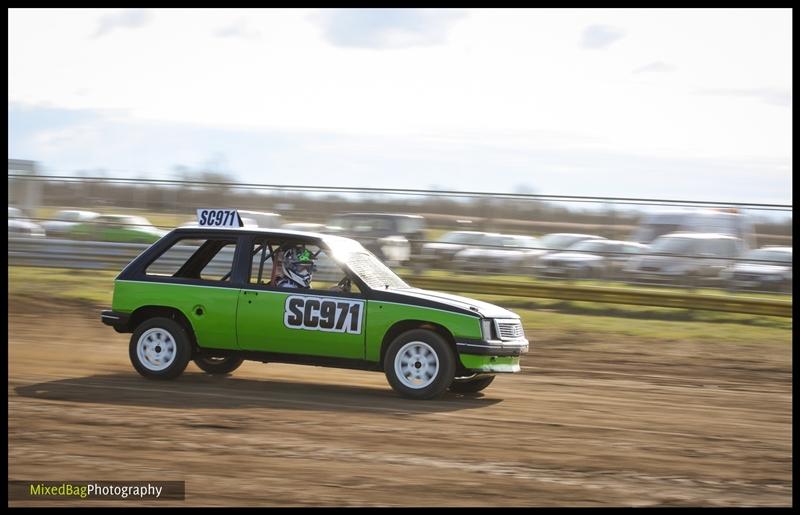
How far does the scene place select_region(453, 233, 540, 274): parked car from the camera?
17953 mm

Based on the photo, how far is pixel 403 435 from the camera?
8.09m

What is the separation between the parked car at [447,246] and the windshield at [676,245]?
3.10m

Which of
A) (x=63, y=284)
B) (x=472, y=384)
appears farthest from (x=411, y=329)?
(x=63, y=284)

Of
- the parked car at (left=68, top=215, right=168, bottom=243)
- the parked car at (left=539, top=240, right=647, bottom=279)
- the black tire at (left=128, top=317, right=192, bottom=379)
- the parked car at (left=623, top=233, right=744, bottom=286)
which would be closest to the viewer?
the black tire at (left=128, top=317, right=192, bottom=379)

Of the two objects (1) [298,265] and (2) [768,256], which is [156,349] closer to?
(1) [298,265]

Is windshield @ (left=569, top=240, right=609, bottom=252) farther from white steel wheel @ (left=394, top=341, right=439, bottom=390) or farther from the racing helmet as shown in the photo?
white steel wheel @ (left=394, top=341, right=439, bottom=390)

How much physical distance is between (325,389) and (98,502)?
481cm

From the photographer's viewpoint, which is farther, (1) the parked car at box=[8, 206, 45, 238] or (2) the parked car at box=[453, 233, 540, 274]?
(1) the parked car at box=[8, 206, 45, 238]

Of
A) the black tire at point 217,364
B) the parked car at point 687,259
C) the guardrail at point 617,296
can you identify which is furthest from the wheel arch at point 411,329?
the parked car at point 687,259

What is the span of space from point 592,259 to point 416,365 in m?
8.35

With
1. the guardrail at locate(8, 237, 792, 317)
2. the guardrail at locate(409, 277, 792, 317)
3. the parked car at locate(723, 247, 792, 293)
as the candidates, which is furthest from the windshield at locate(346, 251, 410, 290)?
the parked car at locate(723, 247, 792, 293)

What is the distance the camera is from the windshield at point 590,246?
17.6m

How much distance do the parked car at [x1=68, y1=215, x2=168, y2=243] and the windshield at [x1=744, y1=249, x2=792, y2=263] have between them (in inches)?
438

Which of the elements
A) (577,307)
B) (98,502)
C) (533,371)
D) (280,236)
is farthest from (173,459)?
(577,307)
